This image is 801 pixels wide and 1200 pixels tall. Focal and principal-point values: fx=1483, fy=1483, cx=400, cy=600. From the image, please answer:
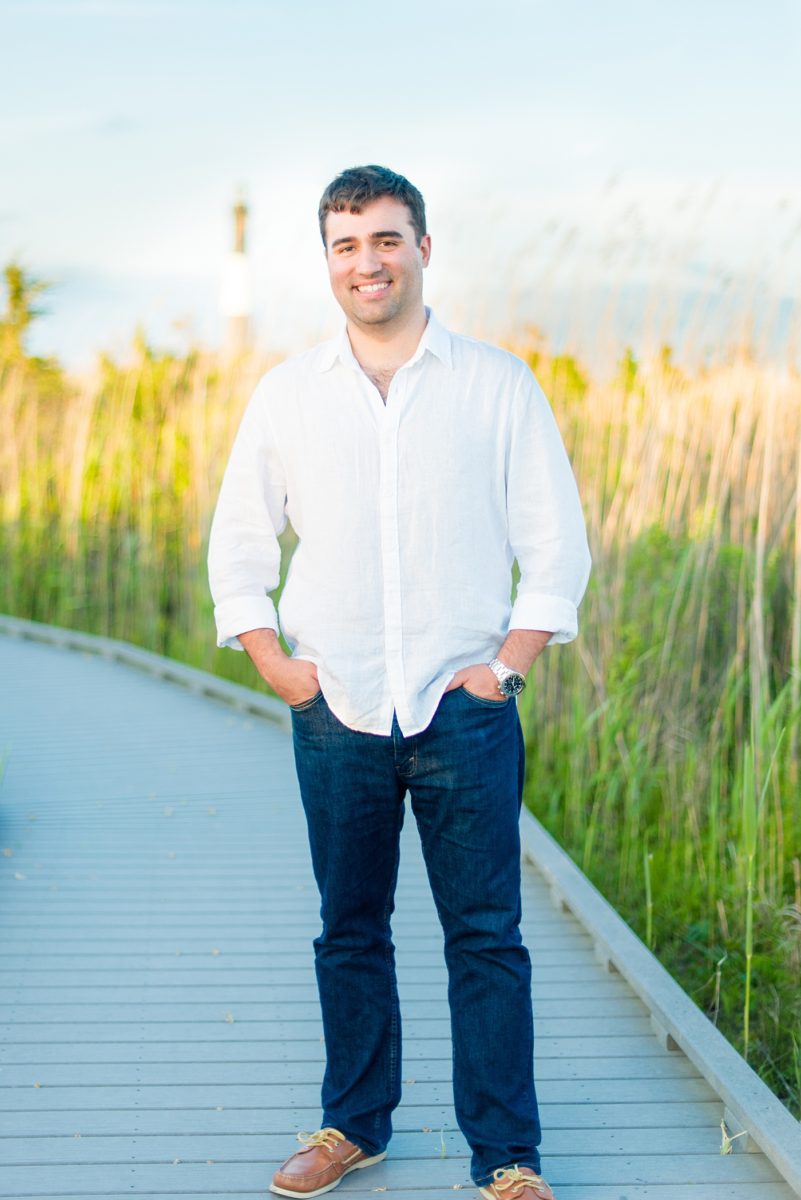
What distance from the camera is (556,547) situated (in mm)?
1854

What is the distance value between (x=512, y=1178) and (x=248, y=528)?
892 mm

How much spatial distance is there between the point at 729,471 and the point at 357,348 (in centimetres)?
264

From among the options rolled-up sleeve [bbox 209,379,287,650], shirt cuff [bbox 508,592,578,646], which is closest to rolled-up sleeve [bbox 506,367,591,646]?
shirt cuff [bbox 508,592,578,646]

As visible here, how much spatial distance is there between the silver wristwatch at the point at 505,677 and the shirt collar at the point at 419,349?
→ 37cm

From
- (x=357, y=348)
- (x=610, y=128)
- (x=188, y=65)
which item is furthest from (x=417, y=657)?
(x=188, y=65)

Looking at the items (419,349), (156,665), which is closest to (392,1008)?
(419,349)

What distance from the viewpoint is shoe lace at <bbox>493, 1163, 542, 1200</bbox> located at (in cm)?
185

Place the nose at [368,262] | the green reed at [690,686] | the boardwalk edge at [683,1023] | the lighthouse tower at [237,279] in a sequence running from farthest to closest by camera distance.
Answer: the lighthouse tower at [237,279] → the green reed at [690,686] → the boardwalk edge at [683,1023] → the nose at [368,262]

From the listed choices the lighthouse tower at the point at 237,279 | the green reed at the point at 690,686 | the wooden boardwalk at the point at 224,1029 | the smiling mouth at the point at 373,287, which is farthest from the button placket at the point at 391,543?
the lighthouse tower at the point at 237,279

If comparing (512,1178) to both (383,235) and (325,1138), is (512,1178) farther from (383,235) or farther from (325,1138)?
(383,235)

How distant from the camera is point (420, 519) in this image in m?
1.82

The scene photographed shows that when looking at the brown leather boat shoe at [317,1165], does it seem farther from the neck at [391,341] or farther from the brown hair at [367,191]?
the brown hair at [367,191]

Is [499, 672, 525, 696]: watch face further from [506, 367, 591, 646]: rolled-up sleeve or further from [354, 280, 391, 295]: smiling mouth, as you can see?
[354, 280, 391, 295]: smiling mouth

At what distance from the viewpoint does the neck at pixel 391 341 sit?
186 cm
